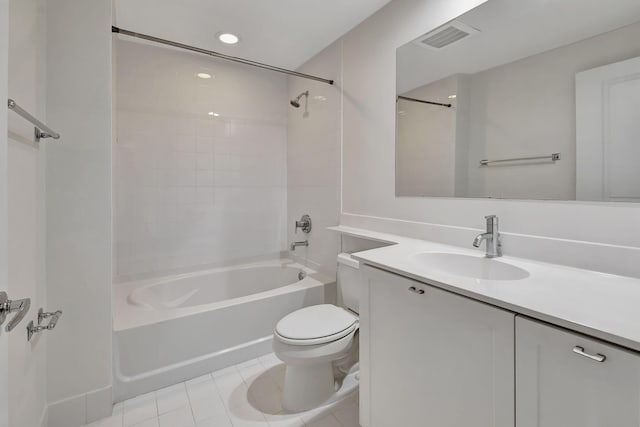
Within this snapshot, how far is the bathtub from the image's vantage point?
61.6 inches

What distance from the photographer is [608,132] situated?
3.28ft

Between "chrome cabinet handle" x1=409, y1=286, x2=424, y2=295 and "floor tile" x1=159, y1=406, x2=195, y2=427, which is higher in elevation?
"chrome cabinet handle" x1=409, y1=286, x2=424, y2=295

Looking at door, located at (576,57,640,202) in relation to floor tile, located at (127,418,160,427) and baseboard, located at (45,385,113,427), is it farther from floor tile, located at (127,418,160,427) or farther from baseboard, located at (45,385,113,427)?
baseboard, located at (45,385,113,427)

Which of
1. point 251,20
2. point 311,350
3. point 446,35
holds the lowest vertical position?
point 311,350

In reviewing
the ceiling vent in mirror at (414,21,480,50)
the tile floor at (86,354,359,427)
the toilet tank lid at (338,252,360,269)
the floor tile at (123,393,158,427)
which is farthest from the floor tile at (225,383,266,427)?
the ceiling vent in mirror at (414,21,480,50)

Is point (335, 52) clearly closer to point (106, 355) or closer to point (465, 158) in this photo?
point (465, 158)

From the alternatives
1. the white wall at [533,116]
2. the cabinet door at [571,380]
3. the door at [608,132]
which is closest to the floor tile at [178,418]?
the cabinet door at [571,380]

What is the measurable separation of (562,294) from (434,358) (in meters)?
0.41

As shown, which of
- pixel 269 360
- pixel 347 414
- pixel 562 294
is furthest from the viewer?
pixel 269 360

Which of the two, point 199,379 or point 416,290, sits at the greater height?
point 416,290

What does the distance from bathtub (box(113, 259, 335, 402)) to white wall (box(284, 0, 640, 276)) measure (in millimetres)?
799

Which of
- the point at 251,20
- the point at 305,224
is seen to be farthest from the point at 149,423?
the point at 251,20

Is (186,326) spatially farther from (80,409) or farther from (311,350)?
(311,350)

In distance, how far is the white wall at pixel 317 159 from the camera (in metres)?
2.24
